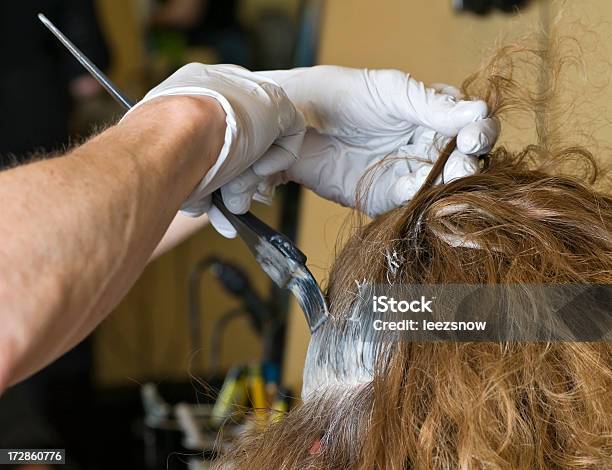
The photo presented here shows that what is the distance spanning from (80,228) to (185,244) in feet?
7.63

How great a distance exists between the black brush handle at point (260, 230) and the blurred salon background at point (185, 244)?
1.39ft

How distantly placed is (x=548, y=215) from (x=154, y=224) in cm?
31

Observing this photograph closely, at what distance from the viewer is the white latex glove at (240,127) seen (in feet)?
2.08

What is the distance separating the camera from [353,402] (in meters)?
0.64

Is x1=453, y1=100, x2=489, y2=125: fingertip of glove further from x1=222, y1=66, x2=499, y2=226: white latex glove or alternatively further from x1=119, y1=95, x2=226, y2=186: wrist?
x1=119, y1=95, x2=226, y2=186: wrist

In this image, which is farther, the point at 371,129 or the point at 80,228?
the point at 371,129

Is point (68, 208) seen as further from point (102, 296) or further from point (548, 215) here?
point (548, 215)

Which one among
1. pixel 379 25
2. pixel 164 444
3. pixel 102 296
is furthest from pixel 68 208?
pixel 164 444

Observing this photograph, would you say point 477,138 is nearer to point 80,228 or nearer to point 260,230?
point 260,230

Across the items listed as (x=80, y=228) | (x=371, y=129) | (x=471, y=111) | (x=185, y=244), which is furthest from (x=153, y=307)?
(x=80, y=228)

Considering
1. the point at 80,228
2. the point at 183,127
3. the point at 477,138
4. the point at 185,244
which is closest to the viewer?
the point at 80,228

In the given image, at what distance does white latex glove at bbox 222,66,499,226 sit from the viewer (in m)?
0.73

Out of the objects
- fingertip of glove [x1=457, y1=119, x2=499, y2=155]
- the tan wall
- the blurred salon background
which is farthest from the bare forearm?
the tan wall

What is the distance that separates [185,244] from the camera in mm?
2762
